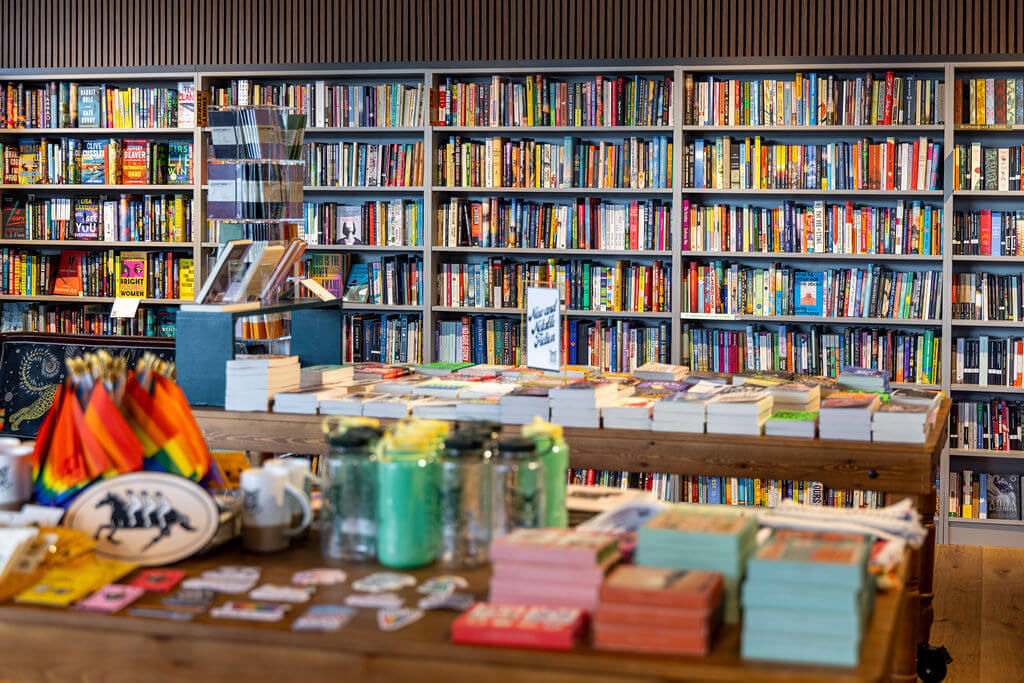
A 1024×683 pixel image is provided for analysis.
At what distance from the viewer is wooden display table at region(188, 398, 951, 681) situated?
3221 millimetres

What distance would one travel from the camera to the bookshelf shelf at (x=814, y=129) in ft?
18.4

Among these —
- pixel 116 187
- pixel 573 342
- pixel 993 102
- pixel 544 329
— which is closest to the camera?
pixel 544 329

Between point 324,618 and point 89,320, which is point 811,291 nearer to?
point 89,320

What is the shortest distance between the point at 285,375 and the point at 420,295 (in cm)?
250

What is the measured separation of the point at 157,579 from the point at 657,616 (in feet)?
2.73

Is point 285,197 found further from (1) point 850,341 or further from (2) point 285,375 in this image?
(1) point 850,341

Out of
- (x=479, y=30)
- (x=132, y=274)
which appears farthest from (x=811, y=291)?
(x=132, y=274)

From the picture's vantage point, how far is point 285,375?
3.79 meters

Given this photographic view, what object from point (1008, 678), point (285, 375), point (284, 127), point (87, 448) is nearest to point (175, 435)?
point (87, 448)

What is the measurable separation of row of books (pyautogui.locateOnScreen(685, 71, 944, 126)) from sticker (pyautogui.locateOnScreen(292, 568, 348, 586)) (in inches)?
169

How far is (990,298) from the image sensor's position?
18.7ft

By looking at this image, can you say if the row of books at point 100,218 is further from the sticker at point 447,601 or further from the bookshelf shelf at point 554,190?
the sticker at point 447,601

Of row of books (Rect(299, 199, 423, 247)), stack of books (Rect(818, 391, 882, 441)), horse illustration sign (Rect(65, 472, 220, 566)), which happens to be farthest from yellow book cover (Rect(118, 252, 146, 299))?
horse illustration sign (Rect(65, 472, 220, 566))

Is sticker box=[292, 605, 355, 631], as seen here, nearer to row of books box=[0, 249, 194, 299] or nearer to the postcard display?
the postcard display
